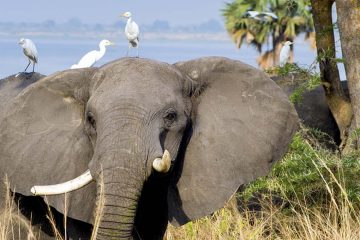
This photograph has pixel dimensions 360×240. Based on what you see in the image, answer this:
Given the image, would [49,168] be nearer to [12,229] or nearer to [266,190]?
[12,229]

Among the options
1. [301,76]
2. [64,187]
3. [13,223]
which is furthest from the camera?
[301,76]

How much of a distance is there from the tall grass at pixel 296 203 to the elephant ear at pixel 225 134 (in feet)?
4.86


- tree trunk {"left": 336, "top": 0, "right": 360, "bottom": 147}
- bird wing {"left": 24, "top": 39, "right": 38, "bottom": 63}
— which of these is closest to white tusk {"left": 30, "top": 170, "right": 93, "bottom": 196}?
tree trunk {"left": 336, "top": 0, "right": 360, "bottom": 147}

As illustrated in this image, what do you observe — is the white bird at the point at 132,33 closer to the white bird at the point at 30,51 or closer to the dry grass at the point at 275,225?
the white bird at the point at 30,51

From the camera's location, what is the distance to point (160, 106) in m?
6.39

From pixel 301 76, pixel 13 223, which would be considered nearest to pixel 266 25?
pixel 301 76

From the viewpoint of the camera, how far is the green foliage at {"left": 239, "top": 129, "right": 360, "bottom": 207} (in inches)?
360

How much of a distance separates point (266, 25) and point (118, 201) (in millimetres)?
40850

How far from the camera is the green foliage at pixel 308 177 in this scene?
913 cm

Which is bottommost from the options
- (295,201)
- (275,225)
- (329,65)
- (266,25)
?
(266,25)

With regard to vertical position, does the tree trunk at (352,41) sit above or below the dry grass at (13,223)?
above

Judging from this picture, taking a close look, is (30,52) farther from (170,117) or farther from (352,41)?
(170,117)

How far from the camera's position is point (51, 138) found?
6934 mm

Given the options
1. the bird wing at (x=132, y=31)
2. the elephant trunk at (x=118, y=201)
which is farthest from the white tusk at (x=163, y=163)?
the bird wing at (x=132, y=31)
